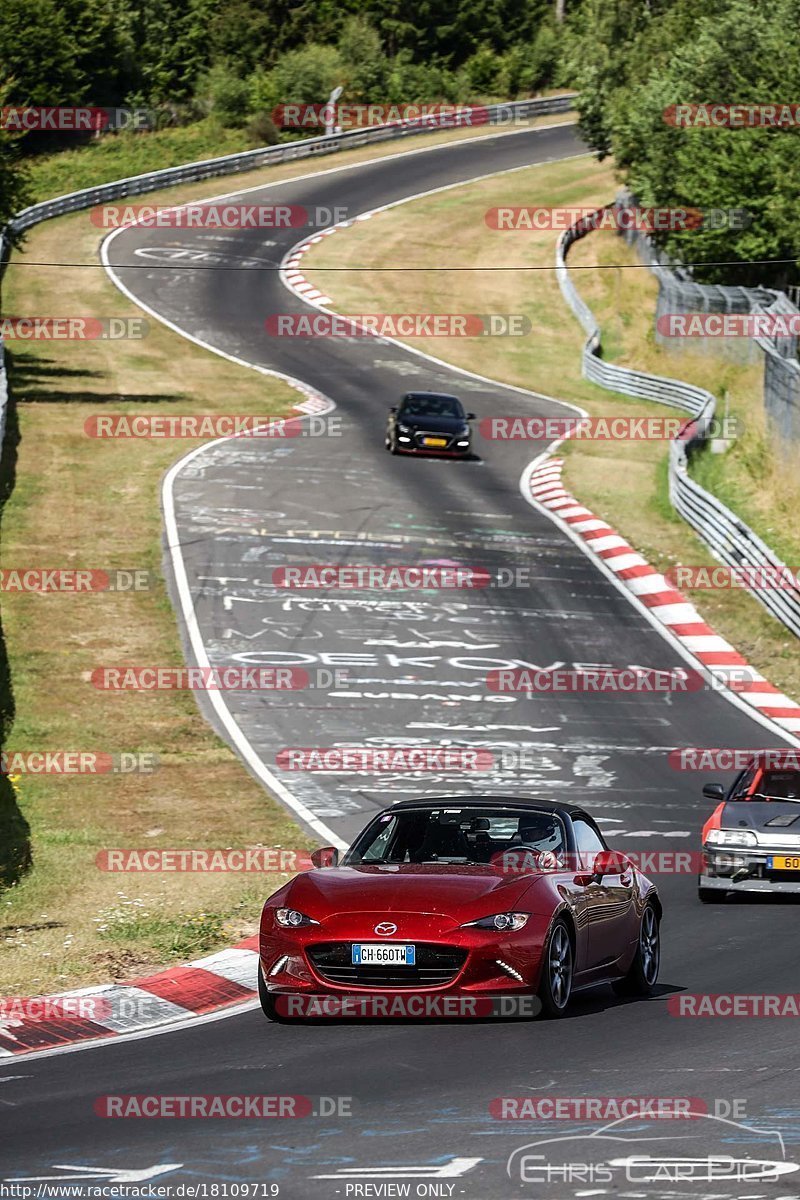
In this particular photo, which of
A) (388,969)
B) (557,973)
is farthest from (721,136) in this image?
(388,969)

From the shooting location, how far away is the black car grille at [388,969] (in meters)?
10.6

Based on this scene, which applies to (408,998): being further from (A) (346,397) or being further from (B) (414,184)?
(B) (414,184)

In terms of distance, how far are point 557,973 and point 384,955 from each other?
3.70 feet

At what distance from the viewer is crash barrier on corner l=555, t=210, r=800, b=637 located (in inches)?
1240

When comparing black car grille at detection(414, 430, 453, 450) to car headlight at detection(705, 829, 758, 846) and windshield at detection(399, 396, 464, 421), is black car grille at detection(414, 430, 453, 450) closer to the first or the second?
windshield at detection(399, 396, 464, 421)

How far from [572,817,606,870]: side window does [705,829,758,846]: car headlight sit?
4768mm

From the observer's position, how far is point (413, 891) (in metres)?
10.9

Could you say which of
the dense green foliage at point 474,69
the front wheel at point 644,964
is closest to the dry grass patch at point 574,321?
the dense green foliage at point 474,69

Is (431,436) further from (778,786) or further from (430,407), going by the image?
(778,786)

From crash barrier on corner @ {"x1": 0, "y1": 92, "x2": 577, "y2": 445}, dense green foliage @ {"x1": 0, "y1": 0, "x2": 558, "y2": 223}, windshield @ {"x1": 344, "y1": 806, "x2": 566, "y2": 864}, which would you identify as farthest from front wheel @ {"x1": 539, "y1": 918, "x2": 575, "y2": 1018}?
dense green foliage @ {"x1": 0, "y1": 0, "x2": 558, "y2": 223}

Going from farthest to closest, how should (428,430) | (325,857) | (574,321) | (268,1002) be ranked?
(574,321), (428,430), (325,857), (268,1002)

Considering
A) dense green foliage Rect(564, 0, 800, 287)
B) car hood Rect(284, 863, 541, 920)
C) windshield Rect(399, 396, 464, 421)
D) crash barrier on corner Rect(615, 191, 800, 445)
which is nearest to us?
car hood Rect(284, 863, 541, 920)

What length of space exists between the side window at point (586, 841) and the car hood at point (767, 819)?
496cm

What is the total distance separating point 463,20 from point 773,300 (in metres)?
54.1
